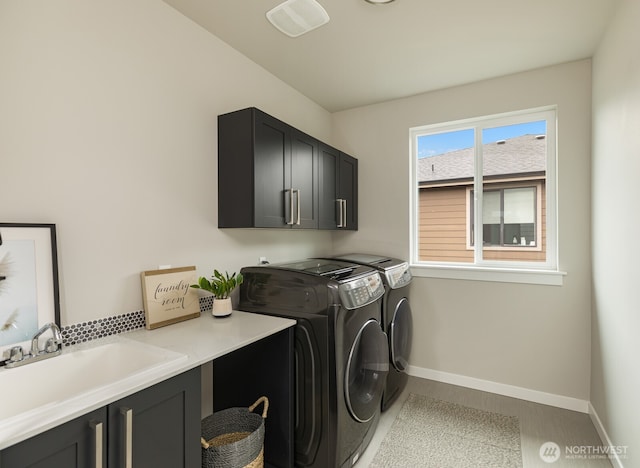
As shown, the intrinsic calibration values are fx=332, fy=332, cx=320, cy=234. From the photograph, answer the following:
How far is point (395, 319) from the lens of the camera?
8.29ft

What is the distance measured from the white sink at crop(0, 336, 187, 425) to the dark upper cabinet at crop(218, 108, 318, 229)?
2.98 ft

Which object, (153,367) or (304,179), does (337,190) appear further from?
(153,367)

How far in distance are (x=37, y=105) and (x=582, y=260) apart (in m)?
3.35

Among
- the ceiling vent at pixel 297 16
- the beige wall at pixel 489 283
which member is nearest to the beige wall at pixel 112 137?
the ceiling vent at pixel 297 16

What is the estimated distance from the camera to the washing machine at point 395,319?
94.8 inches

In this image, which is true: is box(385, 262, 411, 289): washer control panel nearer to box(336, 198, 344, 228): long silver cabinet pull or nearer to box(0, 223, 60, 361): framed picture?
box(336, 198, 344, 228): long silver cabinet pull

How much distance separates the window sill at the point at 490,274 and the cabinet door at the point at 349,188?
0.72 m

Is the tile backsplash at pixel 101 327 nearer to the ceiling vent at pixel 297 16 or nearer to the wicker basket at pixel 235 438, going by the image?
the wicker basket at pixel 235 438

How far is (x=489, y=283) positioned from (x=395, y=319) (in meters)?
0.91

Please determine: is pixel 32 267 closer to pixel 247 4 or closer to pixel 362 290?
pixel 362 290

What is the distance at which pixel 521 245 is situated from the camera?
276cm

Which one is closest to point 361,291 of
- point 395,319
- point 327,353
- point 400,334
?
point 327,353

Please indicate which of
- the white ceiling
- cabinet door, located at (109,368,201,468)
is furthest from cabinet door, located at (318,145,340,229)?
cabinet door, located at (109,368,201,468)

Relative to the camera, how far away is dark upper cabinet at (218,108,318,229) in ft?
6.53
